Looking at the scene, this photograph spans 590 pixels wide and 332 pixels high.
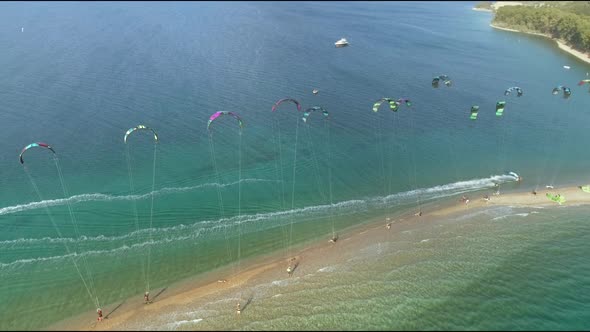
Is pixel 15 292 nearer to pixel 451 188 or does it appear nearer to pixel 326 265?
pixel 326 265

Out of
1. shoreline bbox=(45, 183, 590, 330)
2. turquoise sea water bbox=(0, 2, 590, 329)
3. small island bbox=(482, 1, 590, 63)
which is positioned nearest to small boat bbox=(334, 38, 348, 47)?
turquoise sea water bbox=(0, 2, 590, 329)

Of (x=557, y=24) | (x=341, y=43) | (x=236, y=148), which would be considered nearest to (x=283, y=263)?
(x=236, y=148)

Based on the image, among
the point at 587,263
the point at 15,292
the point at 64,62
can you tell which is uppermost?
the point at 64,62

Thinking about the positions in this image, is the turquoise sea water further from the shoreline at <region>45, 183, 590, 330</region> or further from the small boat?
the small boat

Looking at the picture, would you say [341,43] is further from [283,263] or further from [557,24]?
[283,263]

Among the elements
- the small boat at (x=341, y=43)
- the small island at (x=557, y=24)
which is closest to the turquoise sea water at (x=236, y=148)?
the small boat at (x=341, y=43)

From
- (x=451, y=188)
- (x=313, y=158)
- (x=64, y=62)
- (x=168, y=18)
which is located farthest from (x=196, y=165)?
(x=168, y=18)
